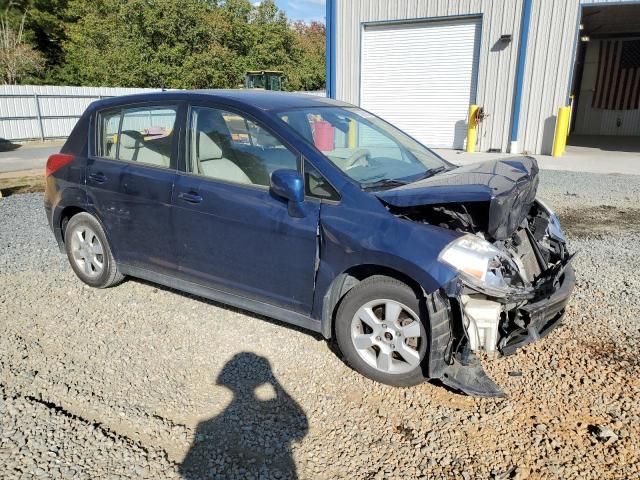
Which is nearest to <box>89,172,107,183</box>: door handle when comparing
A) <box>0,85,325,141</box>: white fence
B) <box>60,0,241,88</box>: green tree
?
<box>0,85,325,141</box>: white fence

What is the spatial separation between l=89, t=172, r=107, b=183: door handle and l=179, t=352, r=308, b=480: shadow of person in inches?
82.5

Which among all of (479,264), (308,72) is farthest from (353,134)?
(308,72)

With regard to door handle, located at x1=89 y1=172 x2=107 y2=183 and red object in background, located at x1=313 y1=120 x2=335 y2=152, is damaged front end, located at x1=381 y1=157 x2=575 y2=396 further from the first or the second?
door handle, located at x1=89 y1=172 x2=107 y2=183

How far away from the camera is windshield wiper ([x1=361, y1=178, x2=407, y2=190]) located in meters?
3.39

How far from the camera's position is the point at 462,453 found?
2635 millimetres

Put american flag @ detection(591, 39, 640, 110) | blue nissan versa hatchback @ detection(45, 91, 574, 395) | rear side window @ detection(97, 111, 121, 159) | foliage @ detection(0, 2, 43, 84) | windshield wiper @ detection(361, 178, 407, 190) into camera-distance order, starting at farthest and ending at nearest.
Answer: foliage @ detection(0, 2, 43, 84) → american flag @ detection(591, 39, 640, 110) → rear side window @ detection(97, 111, 121, 159) → windshield wiper @ detection(361, 178, 407, 190) → blue nissan versa hatchback @ detection(45, 91, 574, 395)

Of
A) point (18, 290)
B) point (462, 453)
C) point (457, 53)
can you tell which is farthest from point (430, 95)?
point (462, 453)

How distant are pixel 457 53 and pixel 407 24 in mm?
1848

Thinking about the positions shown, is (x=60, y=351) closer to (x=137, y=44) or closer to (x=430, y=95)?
(x=430, y=95)

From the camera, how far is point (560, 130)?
14.0m

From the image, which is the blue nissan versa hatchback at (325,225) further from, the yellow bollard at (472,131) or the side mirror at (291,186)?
the yellow bollard at (472,131)

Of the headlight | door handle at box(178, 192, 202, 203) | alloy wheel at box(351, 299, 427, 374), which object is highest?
door handle at box(178, 192, 202, 203)

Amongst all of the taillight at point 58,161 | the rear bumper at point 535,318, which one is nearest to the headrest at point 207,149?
the taillight at point 58,161

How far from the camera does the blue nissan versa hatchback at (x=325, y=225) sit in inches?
118
